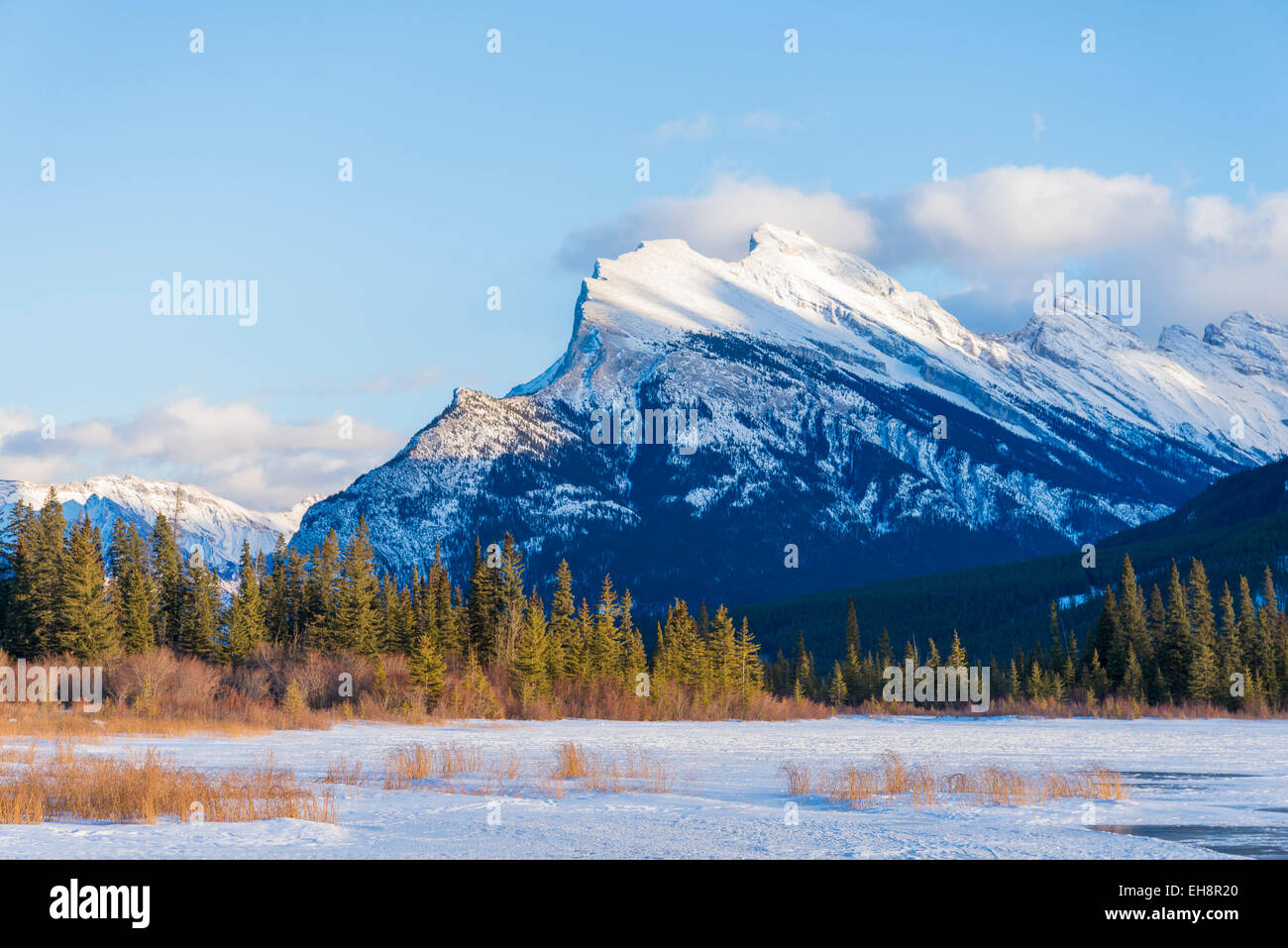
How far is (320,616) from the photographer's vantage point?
299 feet

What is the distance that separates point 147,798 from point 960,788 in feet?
59.6

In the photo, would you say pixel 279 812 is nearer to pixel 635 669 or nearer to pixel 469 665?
pixel 469 665

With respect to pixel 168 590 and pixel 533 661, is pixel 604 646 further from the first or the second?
pixel 168 590

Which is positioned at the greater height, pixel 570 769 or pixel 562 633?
pixel 562 633

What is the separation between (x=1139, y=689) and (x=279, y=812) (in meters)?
91.6

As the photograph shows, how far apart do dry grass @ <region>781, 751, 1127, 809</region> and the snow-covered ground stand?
65 cm

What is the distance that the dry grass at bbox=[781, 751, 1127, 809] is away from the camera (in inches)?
1049

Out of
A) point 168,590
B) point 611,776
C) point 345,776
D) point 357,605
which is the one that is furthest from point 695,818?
point 168,590

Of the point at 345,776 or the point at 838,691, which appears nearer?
the point at 345,776

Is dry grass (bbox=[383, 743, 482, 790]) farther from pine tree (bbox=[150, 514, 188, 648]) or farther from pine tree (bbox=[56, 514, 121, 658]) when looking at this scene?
pine tree (bbox=[150, 514, 188, 648])

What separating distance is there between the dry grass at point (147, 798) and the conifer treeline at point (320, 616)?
166ft
